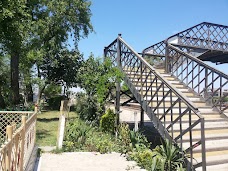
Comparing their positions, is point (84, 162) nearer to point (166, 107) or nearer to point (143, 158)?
point (143, 158)

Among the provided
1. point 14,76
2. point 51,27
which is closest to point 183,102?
point 14,76

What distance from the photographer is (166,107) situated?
7023 millimetres

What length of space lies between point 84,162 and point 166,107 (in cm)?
264

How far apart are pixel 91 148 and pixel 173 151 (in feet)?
8.34

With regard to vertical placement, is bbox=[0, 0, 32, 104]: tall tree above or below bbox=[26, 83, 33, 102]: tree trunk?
above

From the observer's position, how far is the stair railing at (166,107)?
507 centimetres

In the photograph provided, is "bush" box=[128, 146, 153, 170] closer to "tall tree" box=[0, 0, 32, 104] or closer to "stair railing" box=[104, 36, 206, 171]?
"stair railing" box=[104, 36, 206, 171]

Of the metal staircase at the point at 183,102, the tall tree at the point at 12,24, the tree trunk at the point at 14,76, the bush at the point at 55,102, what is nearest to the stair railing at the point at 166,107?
the metal staircase at the point at 183,102

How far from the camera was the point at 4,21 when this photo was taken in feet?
27.4

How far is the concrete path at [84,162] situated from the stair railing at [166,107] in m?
1.16

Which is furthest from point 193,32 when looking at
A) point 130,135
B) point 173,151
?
point 173,151

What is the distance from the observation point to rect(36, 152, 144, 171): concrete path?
18.2 ft

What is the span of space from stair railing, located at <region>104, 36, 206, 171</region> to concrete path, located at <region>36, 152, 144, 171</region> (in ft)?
3.81

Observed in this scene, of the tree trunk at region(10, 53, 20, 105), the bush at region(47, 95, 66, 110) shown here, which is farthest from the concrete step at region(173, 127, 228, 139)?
the bush at region(47, 95, 66, 110)
